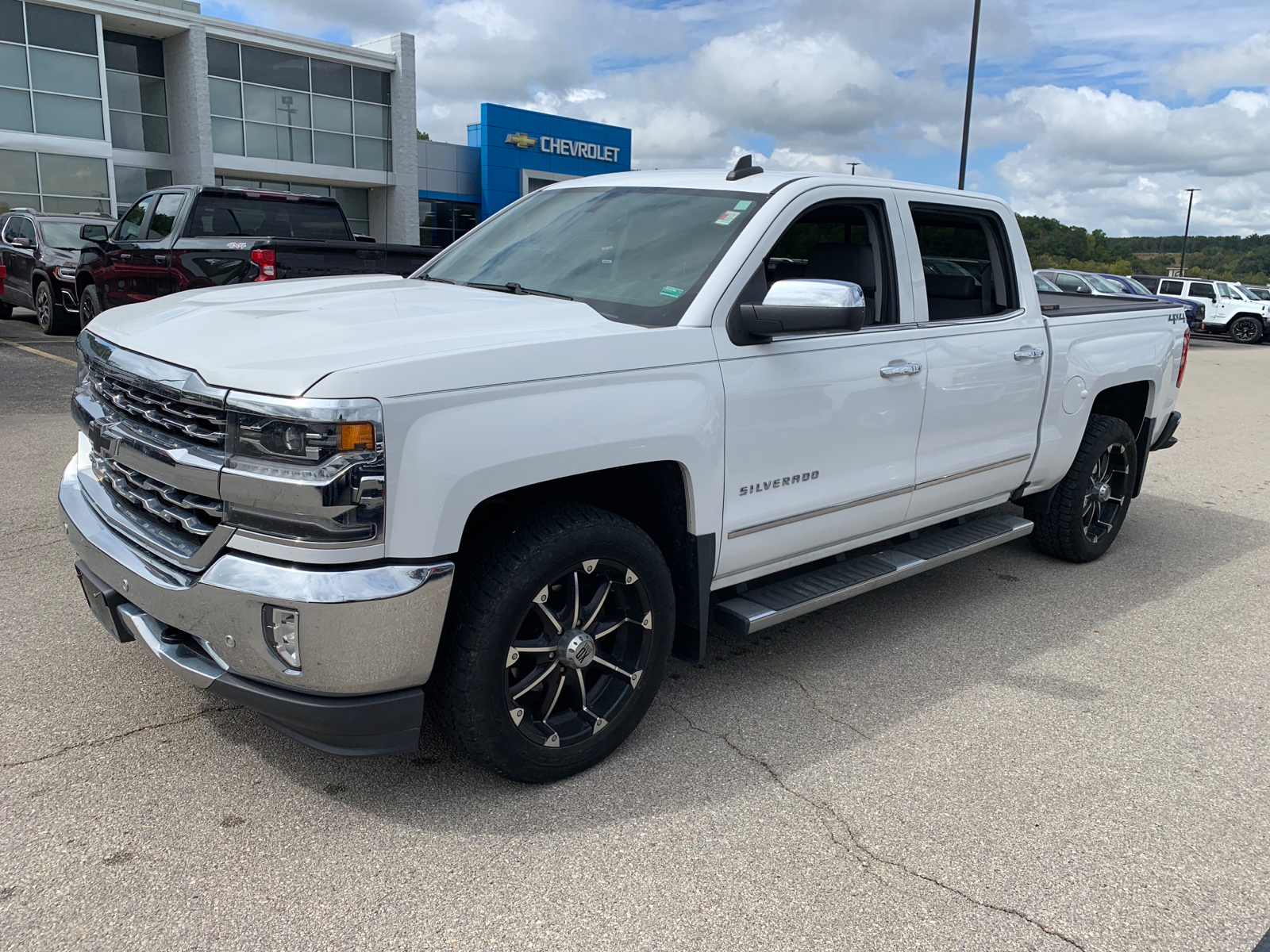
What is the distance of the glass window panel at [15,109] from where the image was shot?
2397 cm

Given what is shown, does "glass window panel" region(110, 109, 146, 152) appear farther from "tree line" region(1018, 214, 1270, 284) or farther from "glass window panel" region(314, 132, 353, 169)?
"tree line" region(1018, 214, 1270, 284)

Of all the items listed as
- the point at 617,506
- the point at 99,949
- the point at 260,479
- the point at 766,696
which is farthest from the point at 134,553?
the point at 766,696

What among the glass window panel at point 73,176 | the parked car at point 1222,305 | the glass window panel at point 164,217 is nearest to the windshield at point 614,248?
the glass window panel at point 164,217

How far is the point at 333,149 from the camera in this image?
99.9ft

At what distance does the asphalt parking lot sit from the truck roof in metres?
1.90

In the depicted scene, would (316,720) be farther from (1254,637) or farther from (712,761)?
(1254,637)

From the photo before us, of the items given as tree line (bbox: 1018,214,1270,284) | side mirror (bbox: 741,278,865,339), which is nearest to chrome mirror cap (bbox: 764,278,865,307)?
side mirror (bbox: 741,278,865,339)

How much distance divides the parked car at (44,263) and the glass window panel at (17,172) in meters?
10.9

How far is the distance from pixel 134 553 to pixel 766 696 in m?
2.24

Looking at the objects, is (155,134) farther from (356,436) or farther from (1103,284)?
(356,436)

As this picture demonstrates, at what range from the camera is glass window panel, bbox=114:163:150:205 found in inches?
1075

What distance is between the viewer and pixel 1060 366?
485cm

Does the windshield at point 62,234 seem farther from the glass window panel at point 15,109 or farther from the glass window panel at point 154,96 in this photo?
the glass window panel at point 154,96

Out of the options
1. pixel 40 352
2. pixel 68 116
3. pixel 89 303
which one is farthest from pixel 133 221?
pixel 68 116
